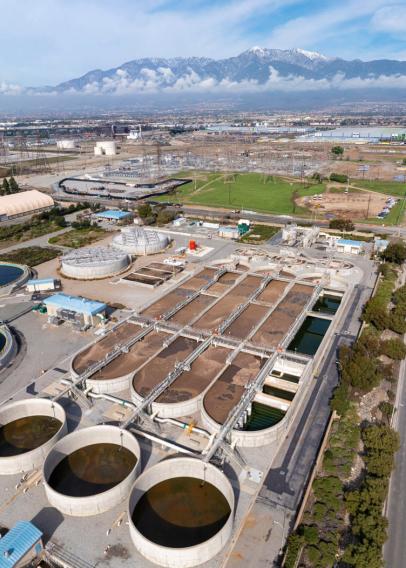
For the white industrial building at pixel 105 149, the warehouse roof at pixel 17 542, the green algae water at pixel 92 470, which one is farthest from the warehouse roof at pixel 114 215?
the white industrial building at pixel 105 149

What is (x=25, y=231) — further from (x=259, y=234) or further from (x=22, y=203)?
(x=259, y=234)

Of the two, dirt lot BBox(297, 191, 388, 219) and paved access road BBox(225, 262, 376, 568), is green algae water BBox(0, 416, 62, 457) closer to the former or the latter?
paved access road BBox(225, 262, 376, 568)

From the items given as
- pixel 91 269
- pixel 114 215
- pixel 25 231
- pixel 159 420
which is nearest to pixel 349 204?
pixel 114 215

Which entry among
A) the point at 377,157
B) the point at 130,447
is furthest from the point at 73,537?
the point at 377,157

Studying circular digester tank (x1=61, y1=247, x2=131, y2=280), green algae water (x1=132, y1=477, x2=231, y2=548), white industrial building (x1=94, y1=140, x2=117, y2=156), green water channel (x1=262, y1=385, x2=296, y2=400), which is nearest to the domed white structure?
circular digester tank (x1=61, y1=247, x2=131, y2=280)

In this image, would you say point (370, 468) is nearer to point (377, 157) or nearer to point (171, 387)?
point (171, 387)

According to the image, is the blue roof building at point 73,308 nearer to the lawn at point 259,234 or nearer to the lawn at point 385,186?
the lawn at point 259,234

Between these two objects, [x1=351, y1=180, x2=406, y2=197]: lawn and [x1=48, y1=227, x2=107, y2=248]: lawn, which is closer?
[x1=48, y1=227, x2=107, y2=248]: lawn
